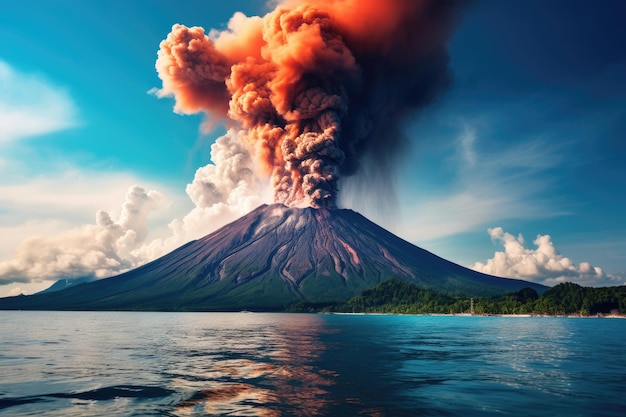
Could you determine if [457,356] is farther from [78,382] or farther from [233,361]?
[78,382]

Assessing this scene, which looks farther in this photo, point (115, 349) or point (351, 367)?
point (115, 349)

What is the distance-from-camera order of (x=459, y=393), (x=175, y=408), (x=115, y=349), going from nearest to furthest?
(x=175, y=408) → (x=459, y=393) → (x=115, y=349)

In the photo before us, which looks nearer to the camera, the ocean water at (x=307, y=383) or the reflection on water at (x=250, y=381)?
the reflection on water at (x=250, y=381)

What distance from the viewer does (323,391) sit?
2798cm

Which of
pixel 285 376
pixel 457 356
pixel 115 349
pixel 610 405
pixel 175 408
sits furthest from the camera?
pixel 115 349

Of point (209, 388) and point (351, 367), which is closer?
point (209, 388)

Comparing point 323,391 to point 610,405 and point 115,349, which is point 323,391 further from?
point 115,349

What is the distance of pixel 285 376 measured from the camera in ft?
109

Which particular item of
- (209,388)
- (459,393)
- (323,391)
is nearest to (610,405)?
(459,393)

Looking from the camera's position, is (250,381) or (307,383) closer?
(307,383)

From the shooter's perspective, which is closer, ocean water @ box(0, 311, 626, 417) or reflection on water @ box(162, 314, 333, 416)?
reflection on water @ box(162, 314, 333, 416)

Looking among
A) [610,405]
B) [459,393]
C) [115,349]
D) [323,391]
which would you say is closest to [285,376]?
[323,391]

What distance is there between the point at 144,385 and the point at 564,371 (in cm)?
3166

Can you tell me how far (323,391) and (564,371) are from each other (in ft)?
71.8
